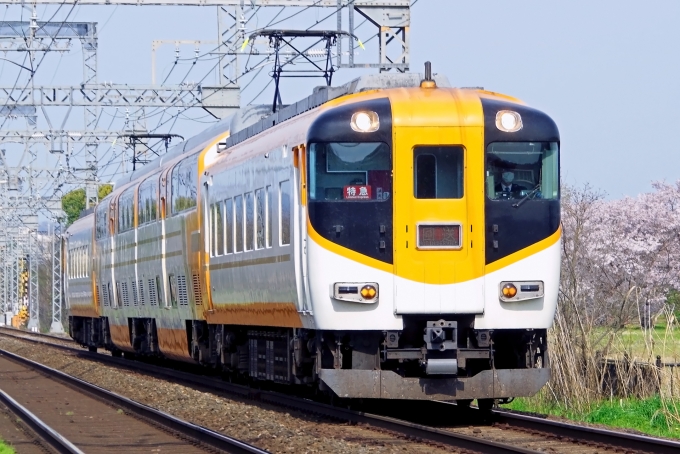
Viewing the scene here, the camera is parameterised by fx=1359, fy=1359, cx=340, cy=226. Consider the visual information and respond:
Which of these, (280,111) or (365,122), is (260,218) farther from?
(365,122)

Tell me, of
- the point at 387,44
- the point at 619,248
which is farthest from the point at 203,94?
the point at 619,248

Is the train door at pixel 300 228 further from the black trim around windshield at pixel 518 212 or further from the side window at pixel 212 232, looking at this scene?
the side window at pixel 212 232

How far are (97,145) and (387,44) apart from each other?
2781cm

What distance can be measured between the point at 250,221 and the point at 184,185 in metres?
4.33

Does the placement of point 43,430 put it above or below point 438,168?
below

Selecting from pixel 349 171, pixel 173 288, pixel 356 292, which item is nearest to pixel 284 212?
pixel 349 171

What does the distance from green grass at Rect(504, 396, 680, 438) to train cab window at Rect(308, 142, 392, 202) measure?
135 inches

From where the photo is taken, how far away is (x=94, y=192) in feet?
153

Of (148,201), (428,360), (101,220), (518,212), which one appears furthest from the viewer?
(101,220)

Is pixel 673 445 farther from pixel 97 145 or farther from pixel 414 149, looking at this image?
pixel 97 145

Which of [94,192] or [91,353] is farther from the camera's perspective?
[94,192]

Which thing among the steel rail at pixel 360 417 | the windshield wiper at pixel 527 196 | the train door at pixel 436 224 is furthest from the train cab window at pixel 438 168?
the steel rail at pixel 360 417

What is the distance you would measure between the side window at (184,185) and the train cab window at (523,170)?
680 centimetres

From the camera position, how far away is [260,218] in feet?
49.0
